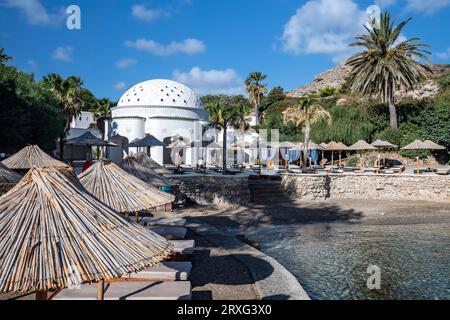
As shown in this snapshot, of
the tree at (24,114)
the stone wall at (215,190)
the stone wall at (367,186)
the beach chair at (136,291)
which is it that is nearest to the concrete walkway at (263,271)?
the beach chair at (136,291)

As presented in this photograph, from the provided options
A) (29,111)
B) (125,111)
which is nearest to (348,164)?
(125,111)

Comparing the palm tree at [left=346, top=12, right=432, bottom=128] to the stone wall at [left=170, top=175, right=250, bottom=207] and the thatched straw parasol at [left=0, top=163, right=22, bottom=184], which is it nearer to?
the stone wall at [left=170, top=175, right=250, bottom=207]

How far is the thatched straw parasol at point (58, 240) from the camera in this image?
361 cm

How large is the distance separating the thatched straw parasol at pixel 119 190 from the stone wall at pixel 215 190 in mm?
12582

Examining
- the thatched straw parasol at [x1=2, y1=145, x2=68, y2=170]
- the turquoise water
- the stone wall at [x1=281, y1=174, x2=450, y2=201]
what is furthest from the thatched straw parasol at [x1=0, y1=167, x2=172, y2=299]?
the stone wall at [x1=281, y1=174, x2=450, y2=201]

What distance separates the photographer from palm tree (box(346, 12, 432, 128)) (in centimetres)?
3584

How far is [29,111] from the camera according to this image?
25188 mm

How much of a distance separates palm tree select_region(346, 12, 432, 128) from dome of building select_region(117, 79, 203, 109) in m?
17.3

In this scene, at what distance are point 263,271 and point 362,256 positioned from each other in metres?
5.51

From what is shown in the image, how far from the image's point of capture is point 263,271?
8.25 m

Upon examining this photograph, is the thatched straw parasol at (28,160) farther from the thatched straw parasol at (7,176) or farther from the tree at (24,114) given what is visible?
the tree at (24,114)

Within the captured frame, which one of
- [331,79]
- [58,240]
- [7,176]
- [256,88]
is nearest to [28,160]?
[7,176]

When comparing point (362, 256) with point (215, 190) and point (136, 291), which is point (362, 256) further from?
point (215, 190)
